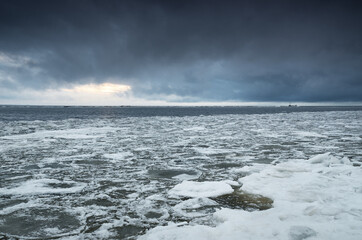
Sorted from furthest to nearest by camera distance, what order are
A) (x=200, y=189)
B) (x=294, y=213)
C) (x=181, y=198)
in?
(x=200, y=189), (x=181, y=198), (x=294, y=213)

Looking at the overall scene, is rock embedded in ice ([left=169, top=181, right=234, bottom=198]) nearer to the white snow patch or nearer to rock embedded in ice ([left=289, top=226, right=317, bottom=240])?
the white snow patch

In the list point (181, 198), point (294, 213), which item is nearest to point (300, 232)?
point (294, 213)

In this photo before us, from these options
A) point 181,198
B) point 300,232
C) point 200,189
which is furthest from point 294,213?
point 181,198

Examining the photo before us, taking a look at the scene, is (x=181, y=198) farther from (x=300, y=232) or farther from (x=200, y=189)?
(x=300, y=232)

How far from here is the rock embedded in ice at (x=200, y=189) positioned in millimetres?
4875

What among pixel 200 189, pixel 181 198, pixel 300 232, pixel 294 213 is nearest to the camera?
pixel 300 232

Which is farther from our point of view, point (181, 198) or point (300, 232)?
point (181, 198)

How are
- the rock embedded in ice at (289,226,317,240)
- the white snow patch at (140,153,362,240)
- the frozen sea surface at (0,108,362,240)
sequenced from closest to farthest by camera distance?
the rock embedded in ice at (289,226,317,240)
the white snow patch at (140,153,362,240)
the frozen sea surface at (0,108,362,240)

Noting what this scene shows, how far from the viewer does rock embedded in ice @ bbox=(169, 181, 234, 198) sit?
4875 mm

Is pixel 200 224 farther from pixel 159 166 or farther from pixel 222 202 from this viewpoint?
pixel 159 166

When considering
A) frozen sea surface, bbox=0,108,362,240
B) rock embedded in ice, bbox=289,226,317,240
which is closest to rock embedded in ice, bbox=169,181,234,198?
frozen sea surface, bbox=0,108,362,240

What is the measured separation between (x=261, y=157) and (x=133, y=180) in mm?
4847

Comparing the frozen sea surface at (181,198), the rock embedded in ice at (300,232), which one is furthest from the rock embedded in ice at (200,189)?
the rock embedded in ice at (300,232)

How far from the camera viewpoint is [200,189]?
515 centimetres
